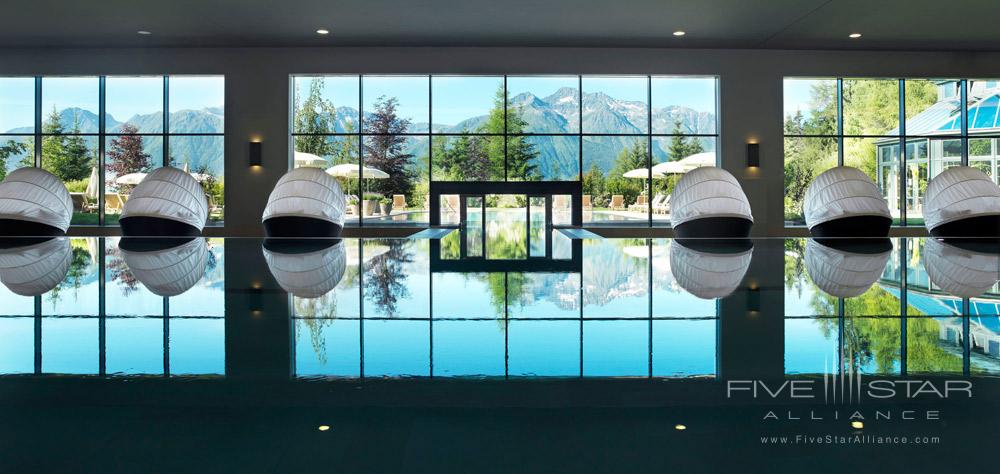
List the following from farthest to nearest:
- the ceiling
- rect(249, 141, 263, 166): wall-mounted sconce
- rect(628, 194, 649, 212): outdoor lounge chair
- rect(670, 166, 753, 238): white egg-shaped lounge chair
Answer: rect(628, 194, 649, 212): outdoor lounge chair
rect(249, 141, 263, 166): wall-mounted sconce
the ceiling
rect(670, 166, 753, 238): white egg-shaped lounge chair

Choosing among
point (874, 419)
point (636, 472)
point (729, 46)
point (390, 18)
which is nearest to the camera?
point (636, 472)

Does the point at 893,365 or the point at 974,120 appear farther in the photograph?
the point at 974,120

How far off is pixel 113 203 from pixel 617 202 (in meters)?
11.4

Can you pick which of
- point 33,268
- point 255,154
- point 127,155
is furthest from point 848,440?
point 127,155

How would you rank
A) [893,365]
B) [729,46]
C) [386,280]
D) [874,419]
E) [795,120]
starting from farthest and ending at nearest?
[795,120] → [729,46] → [386,280] → [893,365] → [874,419]

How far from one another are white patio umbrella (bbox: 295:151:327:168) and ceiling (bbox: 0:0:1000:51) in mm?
2346

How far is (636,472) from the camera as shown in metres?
0.91

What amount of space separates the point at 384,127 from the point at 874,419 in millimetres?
13926

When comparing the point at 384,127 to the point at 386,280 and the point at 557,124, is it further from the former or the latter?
the point at 386,280

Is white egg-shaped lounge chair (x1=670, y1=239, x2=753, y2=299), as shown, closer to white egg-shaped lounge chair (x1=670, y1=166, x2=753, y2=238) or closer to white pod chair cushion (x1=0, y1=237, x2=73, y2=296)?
white pod chair cushion (x1=0, y1=237, x2=73, y2=296)

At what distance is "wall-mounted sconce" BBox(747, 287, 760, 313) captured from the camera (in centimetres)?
238

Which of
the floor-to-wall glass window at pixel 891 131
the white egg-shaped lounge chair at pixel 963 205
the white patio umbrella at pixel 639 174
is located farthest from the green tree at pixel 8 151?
the white egg-shaped lounge chair at pixel 963 205

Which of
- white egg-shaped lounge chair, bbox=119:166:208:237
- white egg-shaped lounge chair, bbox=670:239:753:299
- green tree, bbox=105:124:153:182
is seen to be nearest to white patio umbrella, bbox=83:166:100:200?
green tree, bbox=105:124:153:182

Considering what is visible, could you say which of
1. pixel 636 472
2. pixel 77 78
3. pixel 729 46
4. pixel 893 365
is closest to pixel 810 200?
pixel 729 46
